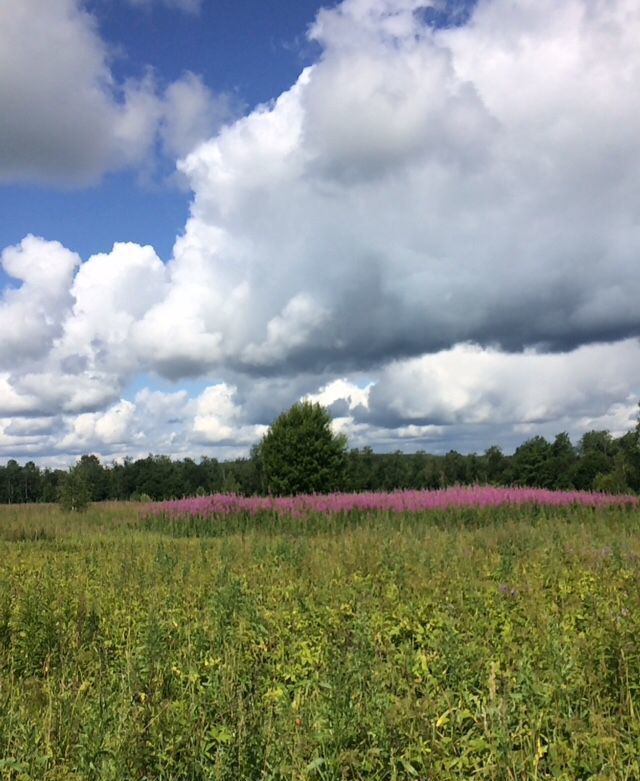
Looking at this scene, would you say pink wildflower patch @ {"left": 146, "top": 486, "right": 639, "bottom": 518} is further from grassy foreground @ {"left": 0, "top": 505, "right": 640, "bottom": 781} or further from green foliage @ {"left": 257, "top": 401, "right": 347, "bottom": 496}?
grassy foreground @ {"left": 0, "top": 505, "right": 640, "bottom": 781}

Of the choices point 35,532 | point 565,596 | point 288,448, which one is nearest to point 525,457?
point 288,448

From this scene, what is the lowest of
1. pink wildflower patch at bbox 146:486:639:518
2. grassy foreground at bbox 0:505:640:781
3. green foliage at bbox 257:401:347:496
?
grassy foreground at bbox 0:505:640:781

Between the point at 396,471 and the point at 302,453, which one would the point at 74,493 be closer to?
the point at 302,453

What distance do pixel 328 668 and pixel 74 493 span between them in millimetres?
21425

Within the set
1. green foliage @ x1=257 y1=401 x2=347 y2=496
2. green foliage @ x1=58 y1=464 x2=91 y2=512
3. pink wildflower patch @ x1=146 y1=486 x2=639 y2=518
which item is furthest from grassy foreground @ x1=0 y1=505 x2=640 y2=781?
green foliage @ x1=58 y1=464 x2=91 y2=512

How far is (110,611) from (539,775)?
185 inches

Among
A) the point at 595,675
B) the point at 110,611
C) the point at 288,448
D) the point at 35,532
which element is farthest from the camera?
the point at 288,448

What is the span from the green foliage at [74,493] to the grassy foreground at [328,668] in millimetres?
14762

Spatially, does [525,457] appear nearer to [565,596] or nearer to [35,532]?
[35,532]

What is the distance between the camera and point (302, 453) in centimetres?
2384

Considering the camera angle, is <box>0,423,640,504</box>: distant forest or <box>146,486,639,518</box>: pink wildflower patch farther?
<box>0,423,640,504</box>: distant forest

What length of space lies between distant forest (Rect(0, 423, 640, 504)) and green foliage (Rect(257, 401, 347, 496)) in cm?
4518

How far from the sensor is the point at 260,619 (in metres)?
5.85

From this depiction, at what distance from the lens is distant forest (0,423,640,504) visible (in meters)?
73.9
